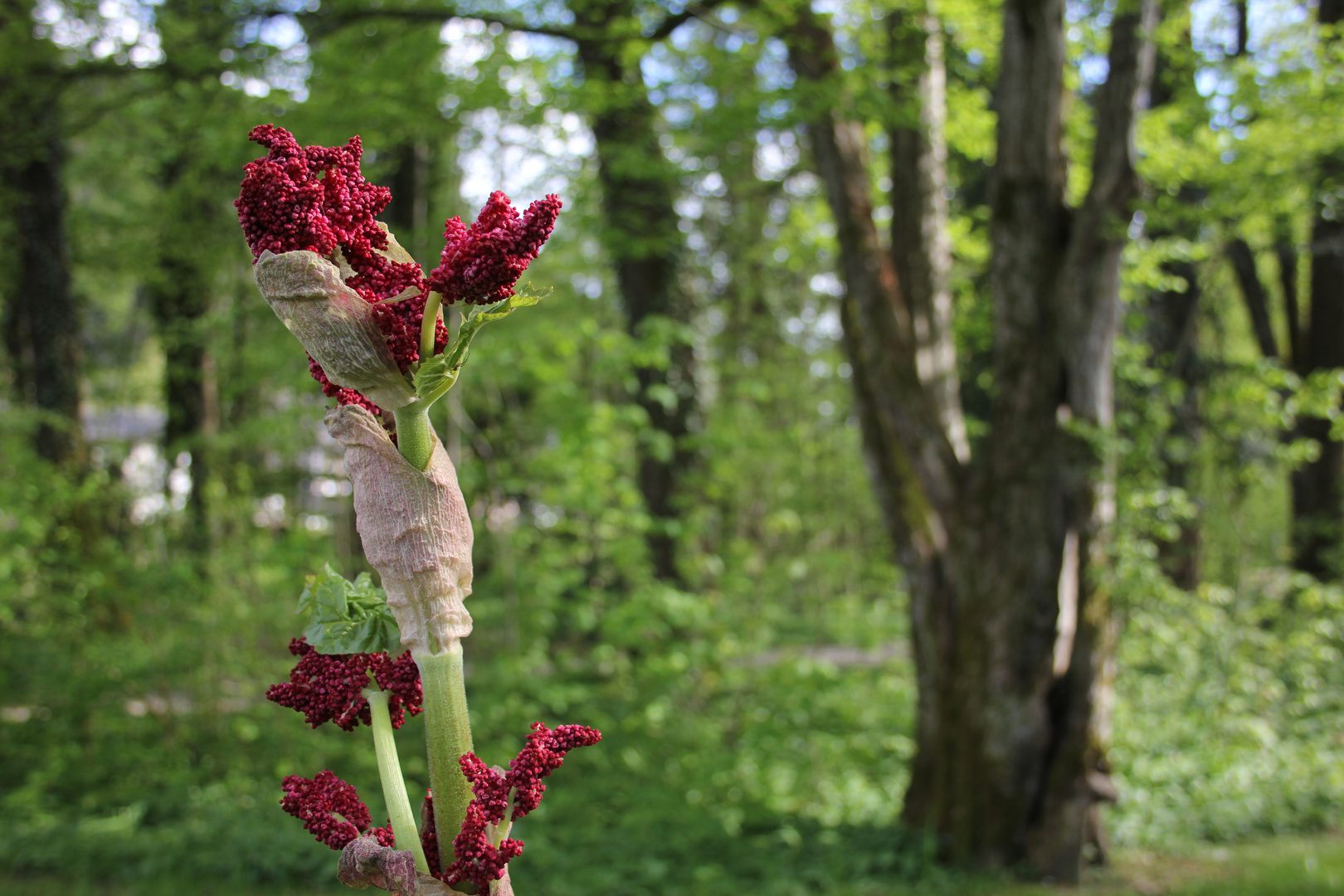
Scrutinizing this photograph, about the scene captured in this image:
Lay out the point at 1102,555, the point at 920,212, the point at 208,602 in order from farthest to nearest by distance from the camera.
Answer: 1. the point at 208,602
2. the point at 920,212
3. the point at 1102,555

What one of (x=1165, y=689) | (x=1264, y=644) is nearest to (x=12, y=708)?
(x=1165, y=689)

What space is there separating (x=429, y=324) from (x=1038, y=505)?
521 centimetres

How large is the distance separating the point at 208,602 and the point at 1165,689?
784 cm

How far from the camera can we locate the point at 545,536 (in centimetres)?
715

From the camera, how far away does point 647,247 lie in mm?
6984

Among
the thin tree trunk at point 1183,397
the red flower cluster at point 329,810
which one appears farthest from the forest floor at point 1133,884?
the red flower cluster at point 329,810

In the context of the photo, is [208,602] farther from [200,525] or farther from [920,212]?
[920,212]

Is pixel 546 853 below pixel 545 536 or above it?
below

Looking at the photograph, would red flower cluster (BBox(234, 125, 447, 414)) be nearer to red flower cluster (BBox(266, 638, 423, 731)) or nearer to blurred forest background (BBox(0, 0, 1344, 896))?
red flower cluster (BBox(266, 638, 423, 731))

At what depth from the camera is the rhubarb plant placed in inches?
32.1

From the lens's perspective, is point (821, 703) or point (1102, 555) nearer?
point (1102, 555)

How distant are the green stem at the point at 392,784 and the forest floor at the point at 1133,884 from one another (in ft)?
16.2

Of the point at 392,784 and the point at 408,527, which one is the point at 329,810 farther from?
the point at 408,527

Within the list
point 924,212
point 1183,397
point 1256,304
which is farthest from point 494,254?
point 1256,304
